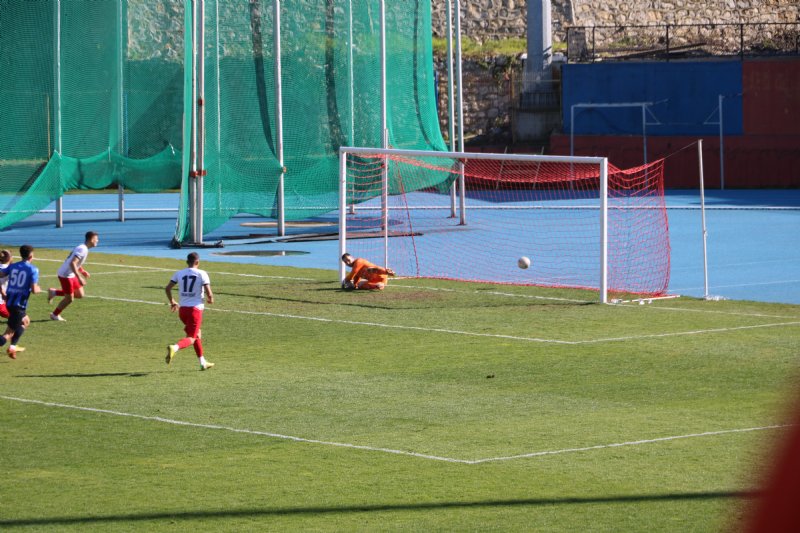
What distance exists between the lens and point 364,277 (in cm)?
2248

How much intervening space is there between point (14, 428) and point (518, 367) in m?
5.88

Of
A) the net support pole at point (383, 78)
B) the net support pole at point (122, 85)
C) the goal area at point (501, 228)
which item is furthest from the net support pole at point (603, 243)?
the net support pole at point (122, 85)

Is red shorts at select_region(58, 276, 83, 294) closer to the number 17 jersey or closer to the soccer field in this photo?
the soccer field

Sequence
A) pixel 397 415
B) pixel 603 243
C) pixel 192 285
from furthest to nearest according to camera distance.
Result: pixel 603 243, pixel 192 285, pixel 397 415

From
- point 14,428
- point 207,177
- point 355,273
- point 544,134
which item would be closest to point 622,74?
point 544,134

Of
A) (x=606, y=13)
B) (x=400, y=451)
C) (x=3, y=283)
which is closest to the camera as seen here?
(x=400, y=451)

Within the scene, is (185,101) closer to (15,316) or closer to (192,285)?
(15,316)

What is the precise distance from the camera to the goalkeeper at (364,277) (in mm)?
22234

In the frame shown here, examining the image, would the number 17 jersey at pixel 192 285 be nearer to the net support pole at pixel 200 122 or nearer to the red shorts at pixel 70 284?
the red shorts at pixel 70 284

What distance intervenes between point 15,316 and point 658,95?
127 ft

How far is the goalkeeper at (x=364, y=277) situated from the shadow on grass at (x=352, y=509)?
13973mm

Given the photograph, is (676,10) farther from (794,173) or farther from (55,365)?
(55,365)

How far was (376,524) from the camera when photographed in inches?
307

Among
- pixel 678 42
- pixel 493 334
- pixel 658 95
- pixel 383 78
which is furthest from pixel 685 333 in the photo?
pixel 678 42
